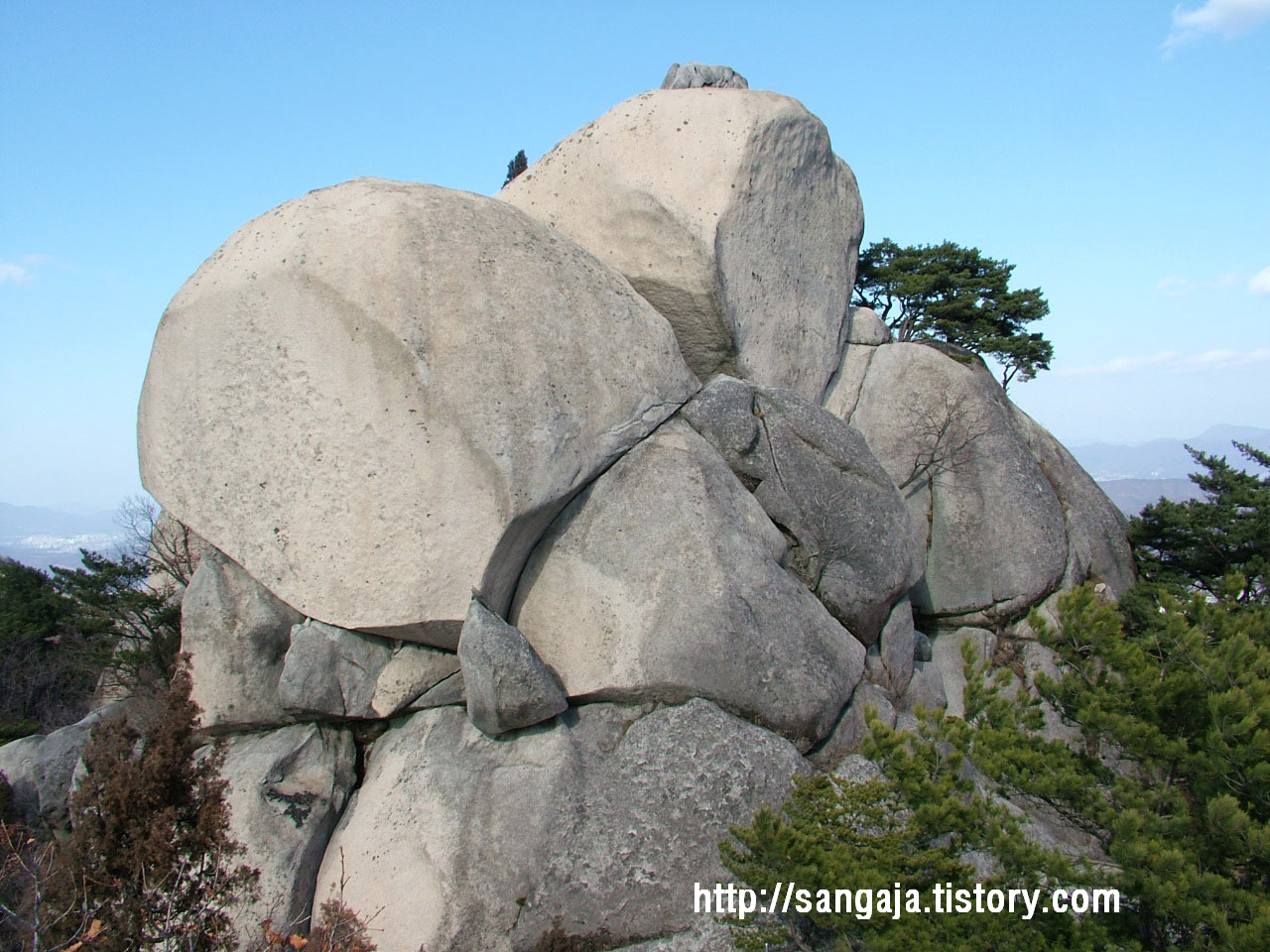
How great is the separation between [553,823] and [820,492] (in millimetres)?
6009

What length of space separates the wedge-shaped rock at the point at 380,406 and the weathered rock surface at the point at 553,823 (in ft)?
5.79

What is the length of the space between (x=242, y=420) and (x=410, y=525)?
2.63 metres

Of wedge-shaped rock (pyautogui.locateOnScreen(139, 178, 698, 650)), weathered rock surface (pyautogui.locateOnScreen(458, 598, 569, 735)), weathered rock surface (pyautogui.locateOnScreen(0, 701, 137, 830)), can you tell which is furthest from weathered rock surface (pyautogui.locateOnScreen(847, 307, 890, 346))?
weathered rock surface (pyautogui.locateOnScreen(0, 701, 137, 830))

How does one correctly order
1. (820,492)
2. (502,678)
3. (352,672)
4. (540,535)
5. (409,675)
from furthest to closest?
(820,492), (540,535), (409,675), (352,672), (502,678)

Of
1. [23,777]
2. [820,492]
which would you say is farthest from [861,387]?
[23,777]

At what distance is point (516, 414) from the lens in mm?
10898

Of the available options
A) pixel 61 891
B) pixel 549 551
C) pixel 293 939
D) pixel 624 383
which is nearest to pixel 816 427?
pixel 624 383

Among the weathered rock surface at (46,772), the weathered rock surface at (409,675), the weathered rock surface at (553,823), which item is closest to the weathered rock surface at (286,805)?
the weathered rock surface at (553,823)

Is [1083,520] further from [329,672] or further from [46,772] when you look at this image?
[46,772]

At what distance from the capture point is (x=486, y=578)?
35.0 feet

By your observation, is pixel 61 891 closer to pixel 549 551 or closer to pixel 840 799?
pixel 549 551

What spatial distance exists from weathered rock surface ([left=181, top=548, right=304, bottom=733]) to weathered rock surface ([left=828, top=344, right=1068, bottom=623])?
34.2ft

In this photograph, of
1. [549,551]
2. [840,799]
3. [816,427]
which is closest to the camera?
[840,799]

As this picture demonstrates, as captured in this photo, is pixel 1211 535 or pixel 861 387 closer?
pixel 861 387
